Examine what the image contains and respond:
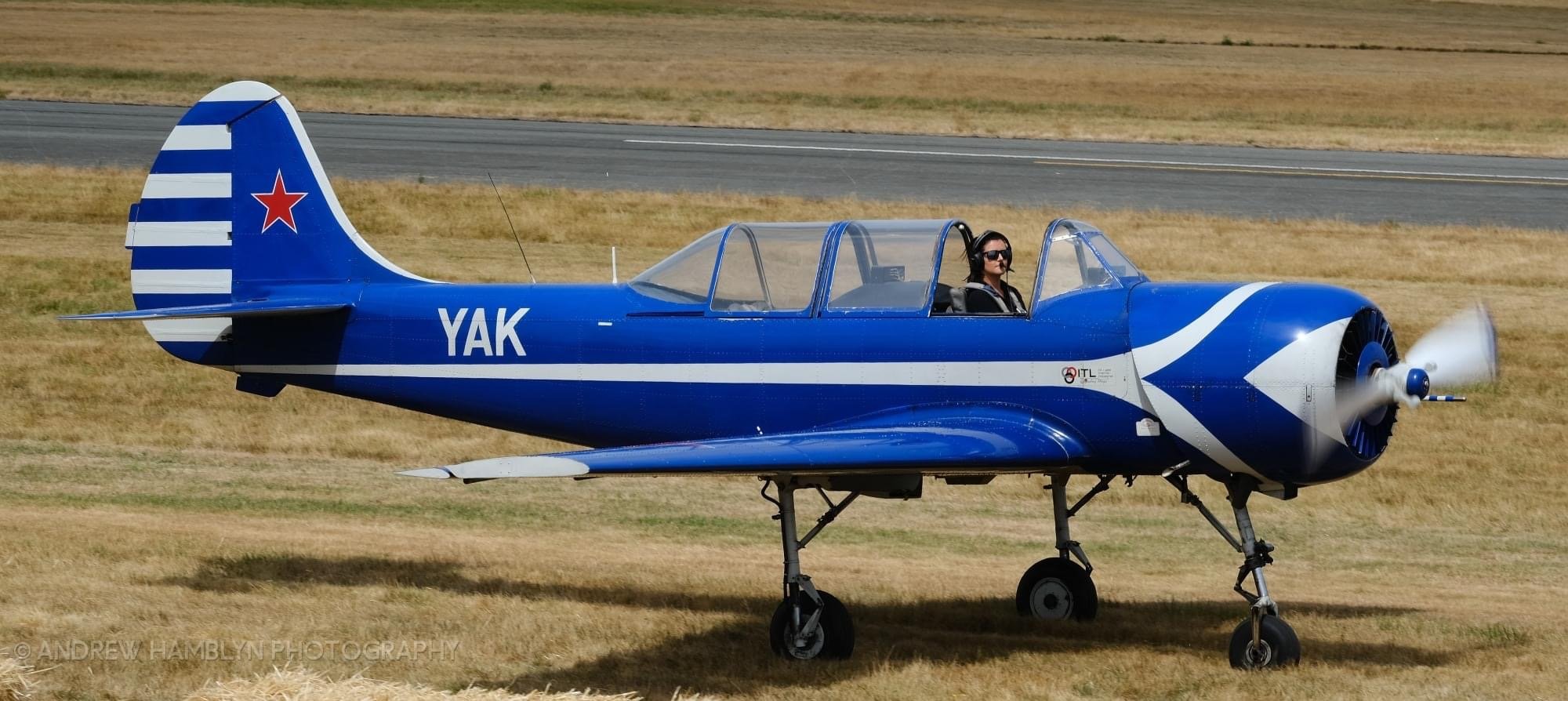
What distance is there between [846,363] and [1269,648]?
9.41ft

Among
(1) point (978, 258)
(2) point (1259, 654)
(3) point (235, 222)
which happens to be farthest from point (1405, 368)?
(3) point (235, 222)

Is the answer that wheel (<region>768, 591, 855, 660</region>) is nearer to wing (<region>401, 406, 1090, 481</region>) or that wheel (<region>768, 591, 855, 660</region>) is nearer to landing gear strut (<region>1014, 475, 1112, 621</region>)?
wing (<region>401, 406, 1090, 481</region>)

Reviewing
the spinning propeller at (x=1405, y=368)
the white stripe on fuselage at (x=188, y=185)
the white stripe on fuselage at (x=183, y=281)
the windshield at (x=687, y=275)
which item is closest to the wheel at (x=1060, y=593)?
the spinning propeller at (x=1405, y=368)

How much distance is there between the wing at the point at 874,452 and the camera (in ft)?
28.9

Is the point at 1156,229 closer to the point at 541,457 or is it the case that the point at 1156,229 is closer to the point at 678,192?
the point at 678,192

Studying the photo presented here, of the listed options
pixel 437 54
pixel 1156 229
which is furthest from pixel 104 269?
pixel 437 54

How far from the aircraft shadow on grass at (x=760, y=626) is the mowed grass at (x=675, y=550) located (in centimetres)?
3

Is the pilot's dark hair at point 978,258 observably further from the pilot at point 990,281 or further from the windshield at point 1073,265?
the windshield at point 1073,265

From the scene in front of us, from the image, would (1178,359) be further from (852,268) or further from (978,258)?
(852,268)

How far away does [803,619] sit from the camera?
9805 millimetres

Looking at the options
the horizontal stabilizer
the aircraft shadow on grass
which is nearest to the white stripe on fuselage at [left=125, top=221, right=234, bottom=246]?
the horizontal stabilizer

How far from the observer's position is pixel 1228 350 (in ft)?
29.8

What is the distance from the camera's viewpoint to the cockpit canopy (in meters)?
9.84

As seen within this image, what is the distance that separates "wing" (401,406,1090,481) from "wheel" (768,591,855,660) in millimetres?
1007
